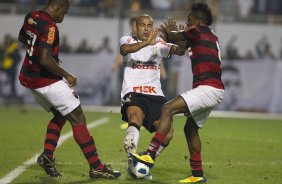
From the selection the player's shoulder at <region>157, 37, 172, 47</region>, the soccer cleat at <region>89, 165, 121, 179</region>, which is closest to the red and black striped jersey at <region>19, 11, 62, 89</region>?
the soccer cleat at <region>89, 165, 121, 179</region>

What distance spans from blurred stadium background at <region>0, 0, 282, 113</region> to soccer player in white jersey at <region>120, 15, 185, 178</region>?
11.0m

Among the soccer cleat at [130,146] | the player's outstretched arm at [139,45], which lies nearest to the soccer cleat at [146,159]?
the soccer cleat at [130,146]

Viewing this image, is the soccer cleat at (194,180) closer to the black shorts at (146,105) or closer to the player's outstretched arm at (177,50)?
the black shorts at (146,105)

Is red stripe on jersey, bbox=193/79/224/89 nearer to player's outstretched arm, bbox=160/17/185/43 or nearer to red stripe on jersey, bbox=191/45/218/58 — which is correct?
red stripe on jersey, bbox=191/45/218/58

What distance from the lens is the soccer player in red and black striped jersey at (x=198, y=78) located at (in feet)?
26.9

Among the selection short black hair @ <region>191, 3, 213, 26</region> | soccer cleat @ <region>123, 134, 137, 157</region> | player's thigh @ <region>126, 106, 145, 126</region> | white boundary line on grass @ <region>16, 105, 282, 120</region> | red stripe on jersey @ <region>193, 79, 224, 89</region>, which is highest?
short black hair @ <region>191, 3, 213, 26</region>

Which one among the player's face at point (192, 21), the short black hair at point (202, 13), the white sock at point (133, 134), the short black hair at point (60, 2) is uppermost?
the short black hair at point (60, 2)

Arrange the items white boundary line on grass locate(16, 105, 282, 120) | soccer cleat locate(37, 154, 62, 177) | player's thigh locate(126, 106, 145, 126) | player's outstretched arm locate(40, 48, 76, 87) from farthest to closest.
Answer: white boundary line on grass locate(16, 105, 282, 120), player's thigh locate(126, 106, 145, 126), soccer cleat locate(37, 154, 62, 177), player's outstretched arm locate(40, 48, 76, 87)

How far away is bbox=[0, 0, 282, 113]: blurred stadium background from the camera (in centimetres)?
2109

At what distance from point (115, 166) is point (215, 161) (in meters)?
1.64

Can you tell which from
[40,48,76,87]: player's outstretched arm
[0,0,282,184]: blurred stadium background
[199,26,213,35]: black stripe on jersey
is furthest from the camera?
[0,0,282,184]: blurred stadium background

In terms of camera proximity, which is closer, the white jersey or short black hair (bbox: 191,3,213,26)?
short black hair (bbox: 191,3,213,26)

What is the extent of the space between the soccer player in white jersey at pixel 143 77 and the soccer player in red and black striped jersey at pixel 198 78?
742mm

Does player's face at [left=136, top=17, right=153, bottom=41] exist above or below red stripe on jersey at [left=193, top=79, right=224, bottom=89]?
above
